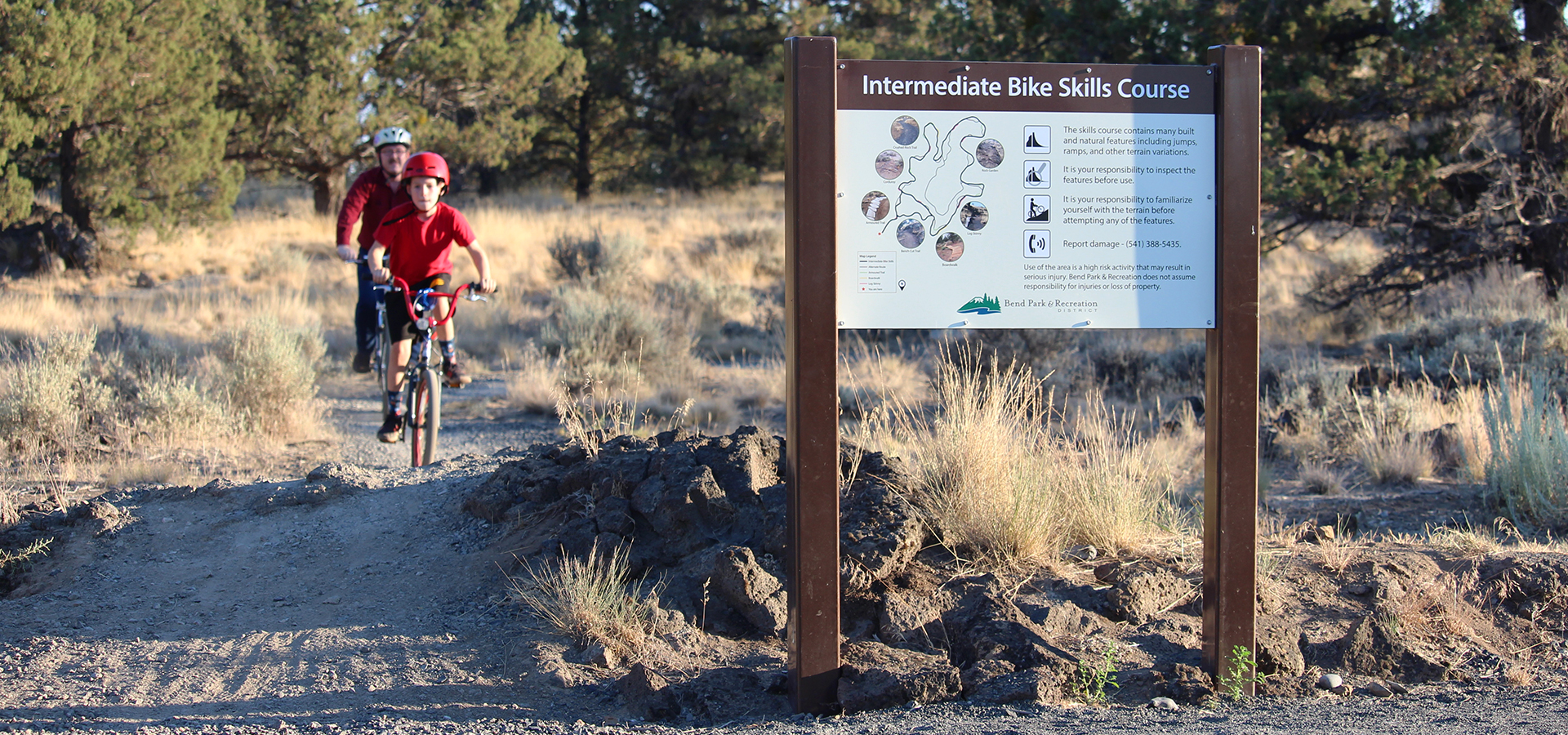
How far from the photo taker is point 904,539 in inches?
177

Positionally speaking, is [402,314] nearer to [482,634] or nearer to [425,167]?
[425,167]

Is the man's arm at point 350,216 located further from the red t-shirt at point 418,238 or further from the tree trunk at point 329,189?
the tree trunk at point 329,189

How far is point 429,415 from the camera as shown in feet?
22.1

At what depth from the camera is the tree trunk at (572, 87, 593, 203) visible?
2853 centimetres

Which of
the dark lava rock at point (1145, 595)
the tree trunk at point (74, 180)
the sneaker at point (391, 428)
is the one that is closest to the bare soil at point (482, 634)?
the dark lava rock at point (1145, 595)

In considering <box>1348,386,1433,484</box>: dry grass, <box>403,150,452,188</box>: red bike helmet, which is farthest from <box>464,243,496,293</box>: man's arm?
<box>1348,386,1433,484</box>: dry grass

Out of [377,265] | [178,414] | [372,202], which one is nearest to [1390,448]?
[377,265]

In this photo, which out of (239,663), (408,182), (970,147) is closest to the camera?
(970,147)

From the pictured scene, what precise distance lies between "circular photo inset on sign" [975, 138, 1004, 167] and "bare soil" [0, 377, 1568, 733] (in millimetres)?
1696

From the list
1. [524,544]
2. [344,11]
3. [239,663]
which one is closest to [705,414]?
[524,544]

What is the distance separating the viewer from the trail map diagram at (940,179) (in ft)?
11.7

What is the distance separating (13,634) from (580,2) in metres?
26.2

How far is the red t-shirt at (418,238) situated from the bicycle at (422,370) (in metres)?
0.11

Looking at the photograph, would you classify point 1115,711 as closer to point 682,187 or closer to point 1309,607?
point 1309,607
